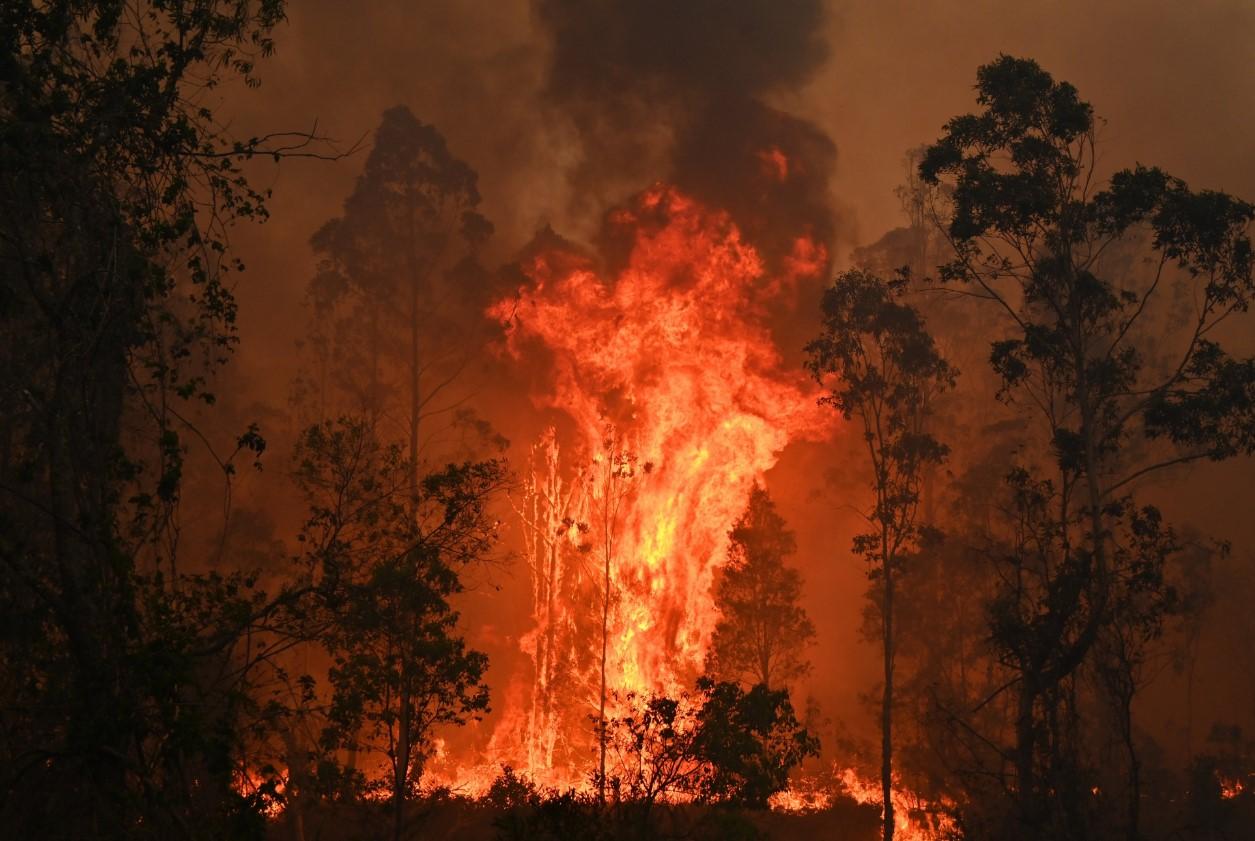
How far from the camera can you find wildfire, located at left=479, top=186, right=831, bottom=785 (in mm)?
36812

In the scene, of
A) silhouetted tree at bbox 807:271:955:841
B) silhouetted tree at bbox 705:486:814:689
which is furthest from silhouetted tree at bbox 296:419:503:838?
silhouetted tree at bbox 705:486:814:689

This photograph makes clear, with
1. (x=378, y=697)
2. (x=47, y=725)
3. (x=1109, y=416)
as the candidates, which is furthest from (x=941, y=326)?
(x=47, y=725)

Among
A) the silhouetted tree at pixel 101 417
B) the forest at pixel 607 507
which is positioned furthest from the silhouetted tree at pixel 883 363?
the silhouetted tree at pixel 101 417

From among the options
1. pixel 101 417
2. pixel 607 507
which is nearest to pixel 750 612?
pixel 607 507

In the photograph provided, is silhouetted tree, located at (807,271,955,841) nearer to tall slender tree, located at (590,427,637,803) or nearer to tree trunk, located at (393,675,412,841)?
tall slender tree, located at (590,427,637,803)

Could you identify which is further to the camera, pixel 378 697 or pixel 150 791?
pixel 378 697

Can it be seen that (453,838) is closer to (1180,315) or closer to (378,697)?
(378,697)

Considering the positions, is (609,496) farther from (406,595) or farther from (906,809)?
(406,595)

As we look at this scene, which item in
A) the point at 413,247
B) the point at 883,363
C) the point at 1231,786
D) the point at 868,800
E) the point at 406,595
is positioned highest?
the point at 413,247

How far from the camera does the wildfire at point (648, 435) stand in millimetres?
36812

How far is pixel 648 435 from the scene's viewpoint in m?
37.8

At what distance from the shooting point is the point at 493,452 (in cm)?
3775

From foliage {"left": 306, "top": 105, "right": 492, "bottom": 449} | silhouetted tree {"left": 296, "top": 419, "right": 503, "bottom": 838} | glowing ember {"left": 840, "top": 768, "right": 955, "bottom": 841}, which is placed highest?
foliage {"left": 306, "top": 105, "right": 492, "bottom": 449}

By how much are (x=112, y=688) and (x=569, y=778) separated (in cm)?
2864
